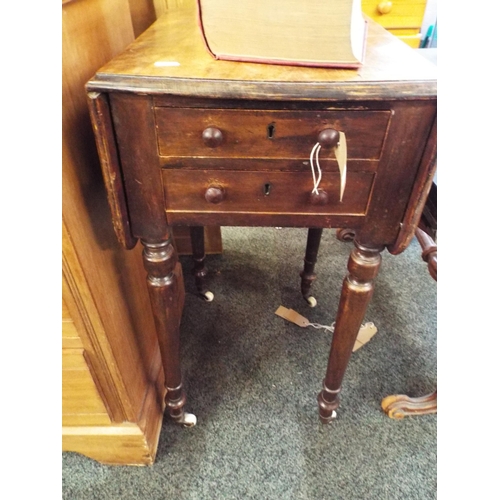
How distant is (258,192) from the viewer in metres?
0.56

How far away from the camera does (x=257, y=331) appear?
115cm

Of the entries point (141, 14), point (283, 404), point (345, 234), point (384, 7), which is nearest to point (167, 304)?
point (283, 404)

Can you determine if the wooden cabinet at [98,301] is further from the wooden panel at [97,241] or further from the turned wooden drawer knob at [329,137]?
the turned wooden drawer knob at [329,137]

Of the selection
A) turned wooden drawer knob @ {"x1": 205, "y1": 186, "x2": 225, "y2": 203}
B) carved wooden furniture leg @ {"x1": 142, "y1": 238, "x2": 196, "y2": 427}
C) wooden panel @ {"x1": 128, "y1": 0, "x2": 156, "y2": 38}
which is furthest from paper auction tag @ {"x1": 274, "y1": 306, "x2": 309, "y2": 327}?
wooden panel @ {"x1": 128, "y1": 0, "x2": 156, "y2": 38}

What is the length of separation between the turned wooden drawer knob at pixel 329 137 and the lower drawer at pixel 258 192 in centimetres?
5

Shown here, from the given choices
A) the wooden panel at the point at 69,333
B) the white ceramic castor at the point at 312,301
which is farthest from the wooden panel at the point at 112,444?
the white ceramic castor at the point at 312,301

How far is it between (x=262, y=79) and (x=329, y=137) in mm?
109

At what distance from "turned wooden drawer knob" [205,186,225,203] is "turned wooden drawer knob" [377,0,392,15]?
4.11 feet

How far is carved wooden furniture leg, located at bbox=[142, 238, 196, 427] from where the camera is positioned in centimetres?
63

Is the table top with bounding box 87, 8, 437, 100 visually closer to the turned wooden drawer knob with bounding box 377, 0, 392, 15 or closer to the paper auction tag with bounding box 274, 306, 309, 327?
the paper auction tag with bounding box 274, 306, 309, 327

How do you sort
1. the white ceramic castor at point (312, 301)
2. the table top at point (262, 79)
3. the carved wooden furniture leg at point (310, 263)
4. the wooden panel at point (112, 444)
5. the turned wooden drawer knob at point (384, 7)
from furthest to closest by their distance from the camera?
1. the turned wooden drawer knob at point (384, 7)
2. the white ceramic castor at point (312, 301)
3. the carved wooden furniture leg at point (310, 263)
4. the wooden panel at point (112, 444)
5. the table top at point (262, 79)

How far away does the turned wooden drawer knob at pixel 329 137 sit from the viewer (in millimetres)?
493

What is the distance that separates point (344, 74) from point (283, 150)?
120mm

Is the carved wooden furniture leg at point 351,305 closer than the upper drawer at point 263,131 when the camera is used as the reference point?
No
